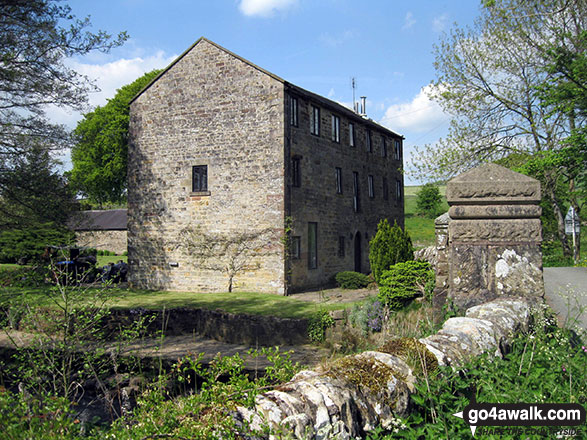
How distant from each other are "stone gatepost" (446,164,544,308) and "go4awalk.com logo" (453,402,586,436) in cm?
246

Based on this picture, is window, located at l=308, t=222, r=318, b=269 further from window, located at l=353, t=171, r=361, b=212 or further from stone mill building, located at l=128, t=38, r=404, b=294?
window, located at l=353, t=171, r=361, b=212

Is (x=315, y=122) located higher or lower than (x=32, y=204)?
higher

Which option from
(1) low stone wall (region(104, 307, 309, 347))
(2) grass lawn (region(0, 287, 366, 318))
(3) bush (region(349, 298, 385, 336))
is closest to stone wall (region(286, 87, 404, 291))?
(2) grass lawn (region(0, 287, 366, 318))

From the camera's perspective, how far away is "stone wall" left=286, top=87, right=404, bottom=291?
18.8 meters

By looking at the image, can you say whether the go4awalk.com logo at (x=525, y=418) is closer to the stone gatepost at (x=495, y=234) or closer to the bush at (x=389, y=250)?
the stone gatepost at (x=495, y=234)

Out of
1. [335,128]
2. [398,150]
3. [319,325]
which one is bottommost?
[319,325]

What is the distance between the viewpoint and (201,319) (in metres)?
14.9

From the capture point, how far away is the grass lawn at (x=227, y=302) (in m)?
14.0

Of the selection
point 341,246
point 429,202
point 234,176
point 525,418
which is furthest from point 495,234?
point 429,202

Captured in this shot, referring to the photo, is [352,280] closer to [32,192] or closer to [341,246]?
[341,246]

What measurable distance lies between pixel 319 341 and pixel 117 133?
97.3 feet

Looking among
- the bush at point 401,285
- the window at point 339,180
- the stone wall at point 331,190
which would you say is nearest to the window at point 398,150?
the stone wall at point 331,190

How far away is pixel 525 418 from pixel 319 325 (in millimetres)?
10456

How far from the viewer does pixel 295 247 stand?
18.3 meters
